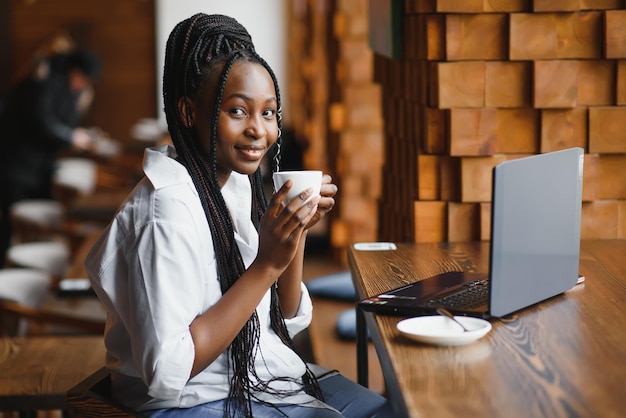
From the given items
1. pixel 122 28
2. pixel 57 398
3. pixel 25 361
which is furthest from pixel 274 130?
pixel 122 28

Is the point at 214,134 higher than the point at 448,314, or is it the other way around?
the point at 214,134

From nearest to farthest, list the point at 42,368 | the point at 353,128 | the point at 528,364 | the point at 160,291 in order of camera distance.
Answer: the point at 528,364, the point at 160,291, the point at 42,368, the point at 353,128

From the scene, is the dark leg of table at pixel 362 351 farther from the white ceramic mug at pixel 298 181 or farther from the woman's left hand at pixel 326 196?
the white ceramic mug at pixel 298 181

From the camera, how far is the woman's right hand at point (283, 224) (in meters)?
1.68

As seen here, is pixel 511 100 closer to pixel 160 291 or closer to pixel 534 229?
pixel 534 229

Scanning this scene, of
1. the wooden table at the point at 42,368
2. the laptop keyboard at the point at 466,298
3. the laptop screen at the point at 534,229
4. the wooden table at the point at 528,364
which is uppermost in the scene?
the laptop screen at the point at 534,229

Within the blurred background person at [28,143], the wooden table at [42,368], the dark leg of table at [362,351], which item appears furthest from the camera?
the blurred background person at [28,143]

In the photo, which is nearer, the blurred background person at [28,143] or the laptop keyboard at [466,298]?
the laptop keyboard at [466,298]

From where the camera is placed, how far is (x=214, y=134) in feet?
6.02

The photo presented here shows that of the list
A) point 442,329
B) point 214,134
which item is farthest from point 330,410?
point 214,134

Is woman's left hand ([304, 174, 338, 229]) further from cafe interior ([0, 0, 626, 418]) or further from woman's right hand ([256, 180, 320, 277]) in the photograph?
cafe interior ([0, 0, 626, 418])

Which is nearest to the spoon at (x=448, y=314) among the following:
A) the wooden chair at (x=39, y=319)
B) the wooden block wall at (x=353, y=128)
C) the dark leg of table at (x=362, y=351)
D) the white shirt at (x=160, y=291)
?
the white shirt at (x=160, y=291)

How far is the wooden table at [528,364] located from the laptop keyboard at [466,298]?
86 mm

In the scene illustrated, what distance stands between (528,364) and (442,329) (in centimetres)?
20
